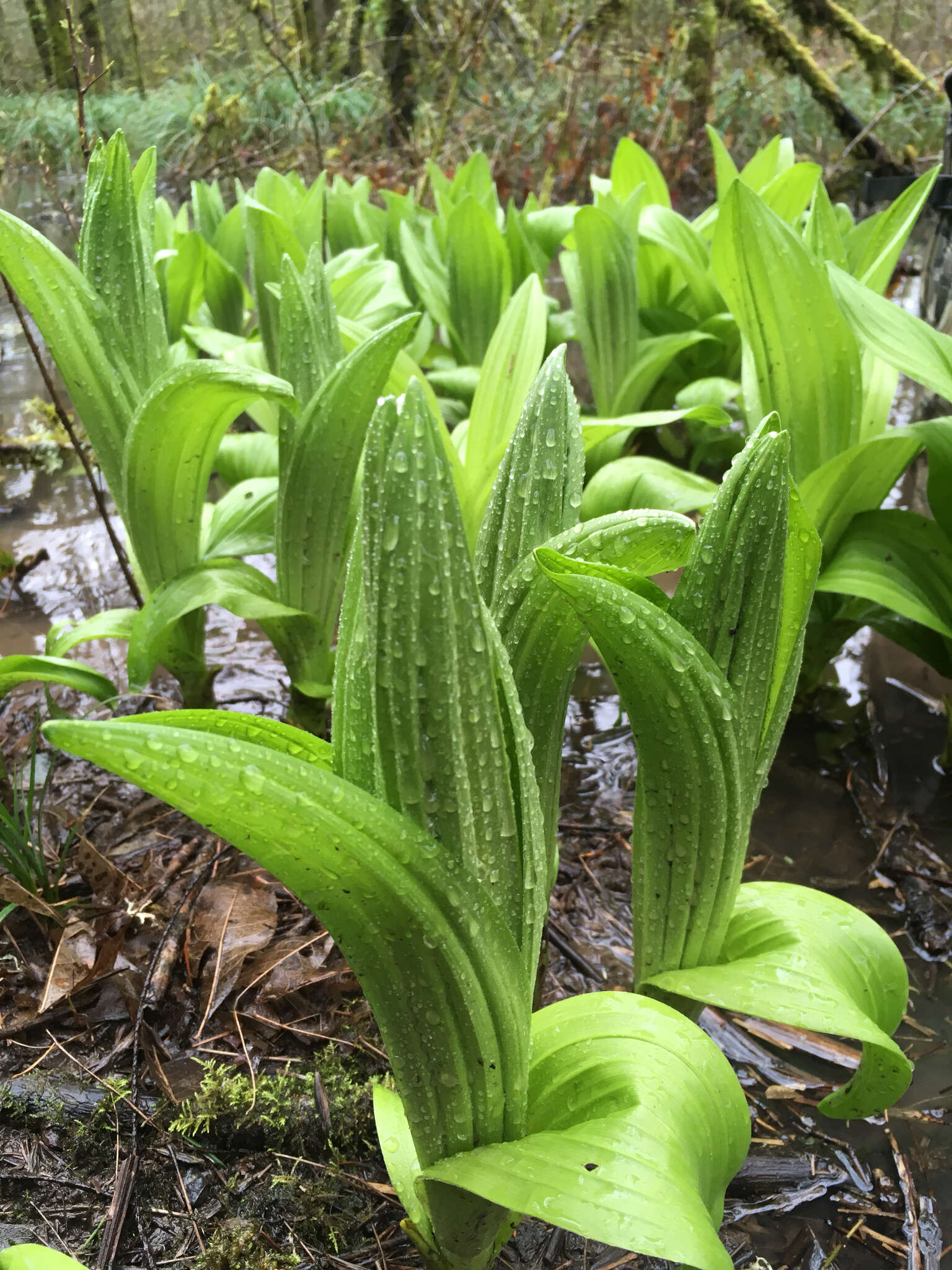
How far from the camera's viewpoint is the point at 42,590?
261cm

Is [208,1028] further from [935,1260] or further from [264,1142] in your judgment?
[935,1260]

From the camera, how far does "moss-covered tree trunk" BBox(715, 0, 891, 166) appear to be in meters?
6.27

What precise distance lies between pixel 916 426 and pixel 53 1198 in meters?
1.90

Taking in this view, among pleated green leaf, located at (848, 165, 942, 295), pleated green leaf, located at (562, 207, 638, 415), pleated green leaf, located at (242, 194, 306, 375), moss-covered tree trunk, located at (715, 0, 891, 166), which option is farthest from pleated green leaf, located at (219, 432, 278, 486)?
moss-covered tree trunk, located at (715, 0, 891, 166)

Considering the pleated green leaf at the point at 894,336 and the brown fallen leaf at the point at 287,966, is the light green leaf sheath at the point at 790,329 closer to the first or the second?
the pleated green leaf at the point at 894,336

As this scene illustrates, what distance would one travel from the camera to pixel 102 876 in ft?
4.94

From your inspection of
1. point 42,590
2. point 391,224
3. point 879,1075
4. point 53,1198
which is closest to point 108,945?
point 53,1198

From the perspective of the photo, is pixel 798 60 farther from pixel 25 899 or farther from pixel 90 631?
pixel 25 899

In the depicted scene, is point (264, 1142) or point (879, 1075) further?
point (264, 1142)

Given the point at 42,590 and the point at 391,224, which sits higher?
the point at 391,224

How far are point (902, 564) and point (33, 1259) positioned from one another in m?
1.77

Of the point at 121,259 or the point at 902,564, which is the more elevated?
the point at 121,259

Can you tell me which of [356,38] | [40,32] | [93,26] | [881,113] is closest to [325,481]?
[40,32]

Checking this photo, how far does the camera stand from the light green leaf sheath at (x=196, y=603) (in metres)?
1.56
